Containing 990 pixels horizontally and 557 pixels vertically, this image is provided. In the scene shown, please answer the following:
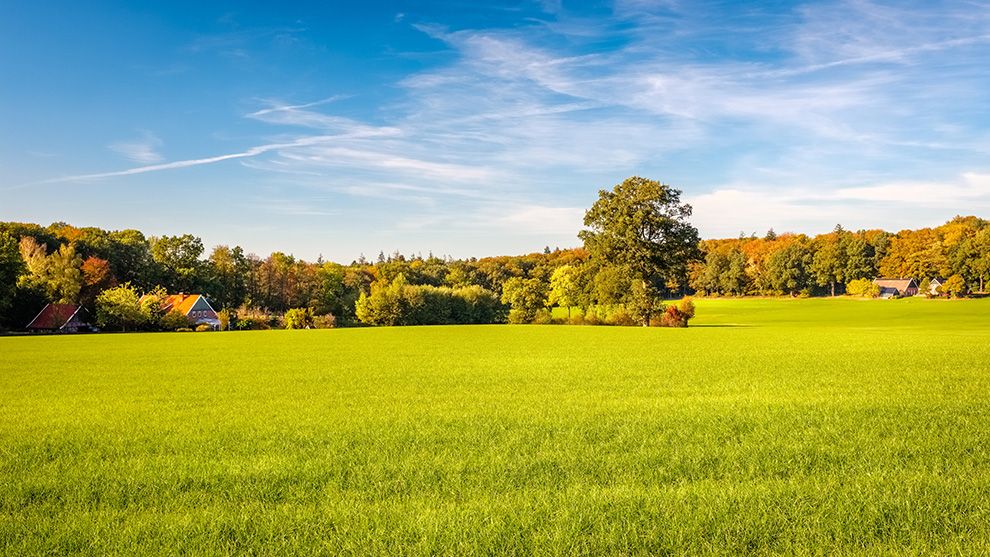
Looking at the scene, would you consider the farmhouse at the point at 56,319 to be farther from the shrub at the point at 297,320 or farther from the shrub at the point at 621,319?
the shrub at the point at 621,319

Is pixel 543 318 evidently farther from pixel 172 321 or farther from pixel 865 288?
pixel 865 288

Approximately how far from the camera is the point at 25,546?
19.5ft

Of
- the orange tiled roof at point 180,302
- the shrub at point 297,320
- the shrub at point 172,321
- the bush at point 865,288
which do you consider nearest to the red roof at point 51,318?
the shrub at point 172,321

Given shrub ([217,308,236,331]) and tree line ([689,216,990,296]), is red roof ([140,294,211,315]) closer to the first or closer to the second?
shrub ([217,308,236,331])

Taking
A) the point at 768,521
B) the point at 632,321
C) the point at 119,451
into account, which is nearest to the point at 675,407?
the point at 768,521

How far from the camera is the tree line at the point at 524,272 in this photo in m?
62.9

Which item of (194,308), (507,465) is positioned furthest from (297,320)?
(507,465)

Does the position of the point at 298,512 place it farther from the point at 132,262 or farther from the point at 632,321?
the point at 132,262

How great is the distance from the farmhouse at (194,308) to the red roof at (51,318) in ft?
35.0

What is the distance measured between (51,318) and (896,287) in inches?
5248

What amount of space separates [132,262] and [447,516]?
320 ft

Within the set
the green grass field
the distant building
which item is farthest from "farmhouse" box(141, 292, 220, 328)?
the distant building

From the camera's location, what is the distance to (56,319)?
Answer: 68.8 metres

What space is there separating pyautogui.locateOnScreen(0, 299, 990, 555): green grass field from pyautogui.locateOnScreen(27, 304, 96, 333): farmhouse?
5865cm
